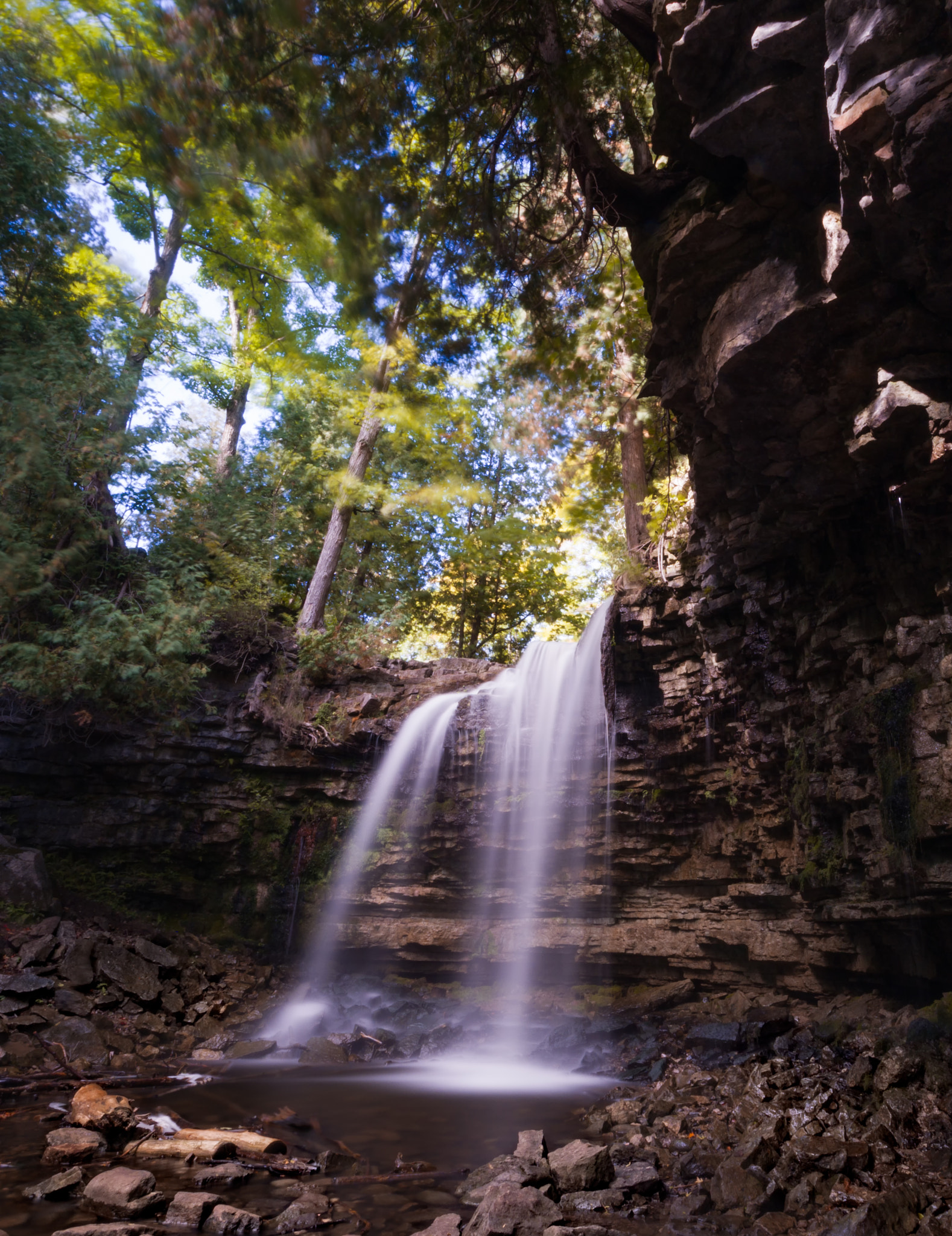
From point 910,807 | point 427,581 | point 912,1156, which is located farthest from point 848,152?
point 427,581

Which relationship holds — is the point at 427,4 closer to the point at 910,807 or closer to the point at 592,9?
the point at 592,9

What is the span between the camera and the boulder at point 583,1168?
4.98 metres

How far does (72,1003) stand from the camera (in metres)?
9.15

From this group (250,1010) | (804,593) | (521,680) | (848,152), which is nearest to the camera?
(848,152)

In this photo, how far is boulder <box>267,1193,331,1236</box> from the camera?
421 centimetres

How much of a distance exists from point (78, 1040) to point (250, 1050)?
232 centimetres

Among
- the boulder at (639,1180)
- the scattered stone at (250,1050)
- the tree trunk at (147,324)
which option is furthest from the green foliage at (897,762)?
the tree trunk at (147,324)

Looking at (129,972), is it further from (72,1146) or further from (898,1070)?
(898,1070)

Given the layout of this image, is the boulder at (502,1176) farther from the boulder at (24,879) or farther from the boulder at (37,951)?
the boulder at (24,879)

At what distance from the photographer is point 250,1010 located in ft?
36.6

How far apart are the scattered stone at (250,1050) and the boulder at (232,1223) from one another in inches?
238

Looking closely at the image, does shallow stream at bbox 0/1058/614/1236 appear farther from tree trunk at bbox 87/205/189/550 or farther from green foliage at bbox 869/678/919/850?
tree trunk at bbox 87/205/189/550

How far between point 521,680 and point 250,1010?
7.52 metres

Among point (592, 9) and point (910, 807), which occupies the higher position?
point (592, 9)
